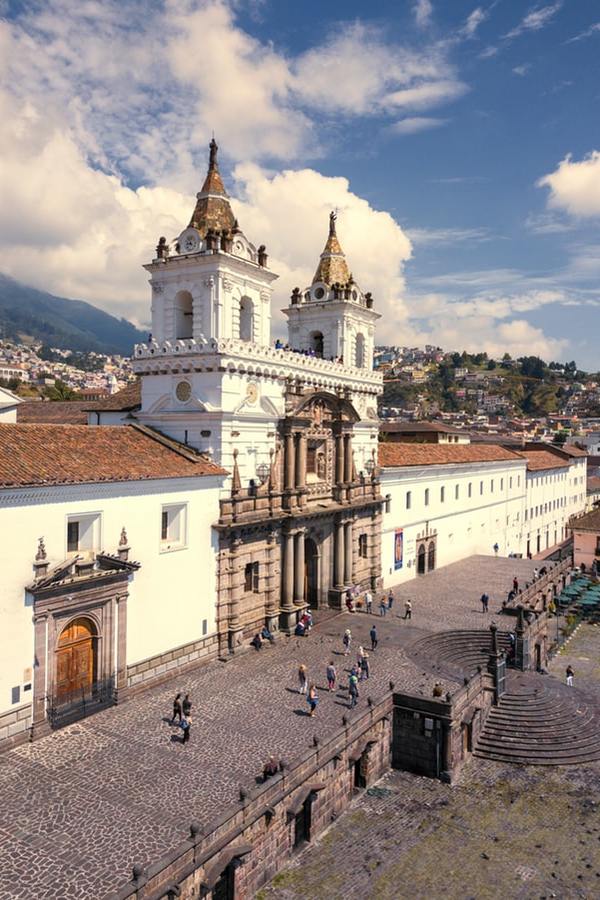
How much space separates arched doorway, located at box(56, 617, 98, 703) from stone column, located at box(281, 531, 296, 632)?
1164cm

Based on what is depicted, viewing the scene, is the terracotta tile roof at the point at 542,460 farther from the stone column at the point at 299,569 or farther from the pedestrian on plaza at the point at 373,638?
the pedestrian on plaza at the point at 373,638

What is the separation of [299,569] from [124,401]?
543 inches

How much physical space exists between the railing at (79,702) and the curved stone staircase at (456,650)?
13862 mm

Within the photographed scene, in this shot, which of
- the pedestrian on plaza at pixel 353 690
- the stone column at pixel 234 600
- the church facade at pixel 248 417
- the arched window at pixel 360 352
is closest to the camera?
the pedestrian on plaza at pixel 353 690

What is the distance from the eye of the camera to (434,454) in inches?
2055

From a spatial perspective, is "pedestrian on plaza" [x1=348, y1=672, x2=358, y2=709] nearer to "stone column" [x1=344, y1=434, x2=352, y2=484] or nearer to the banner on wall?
"stone column" [x1=344, y1=434, x2=352, y2=484]

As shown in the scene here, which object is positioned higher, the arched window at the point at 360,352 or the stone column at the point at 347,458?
the arched window at the point at 360,352

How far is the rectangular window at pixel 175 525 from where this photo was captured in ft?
91.8

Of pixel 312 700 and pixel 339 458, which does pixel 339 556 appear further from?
pixel 312 700

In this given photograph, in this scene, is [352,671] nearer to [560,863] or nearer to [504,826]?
[504,826]

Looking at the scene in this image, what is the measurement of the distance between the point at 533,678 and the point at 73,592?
22.0 metres

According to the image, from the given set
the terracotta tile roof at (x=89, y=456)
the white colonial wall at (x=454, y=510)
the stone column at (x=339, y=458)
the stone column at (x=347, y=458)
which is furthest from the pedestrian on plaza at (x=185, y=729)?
the white colonial wall at (x=454, y=510)

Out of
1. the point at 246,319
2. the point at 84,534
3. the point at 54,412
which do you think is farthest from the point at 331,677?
the point at 54,412

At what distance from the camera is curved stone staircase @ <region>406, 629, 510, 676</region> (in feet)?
102
